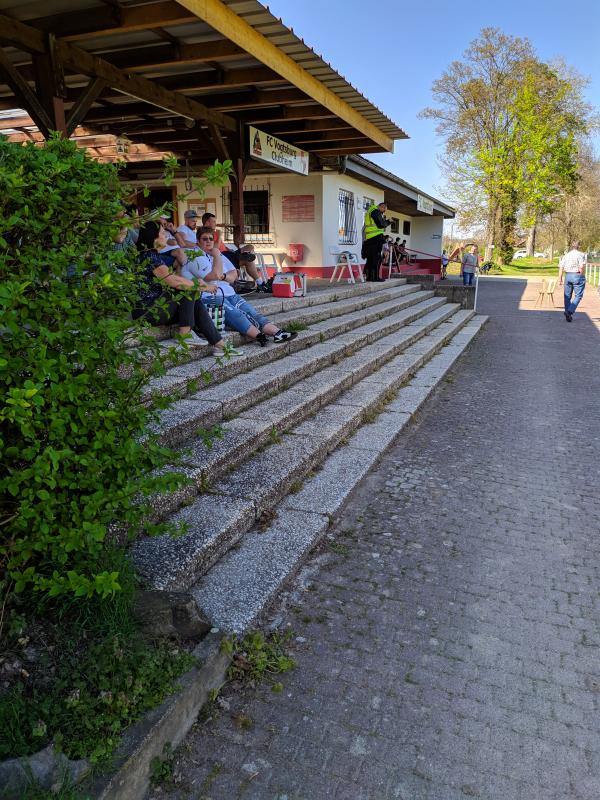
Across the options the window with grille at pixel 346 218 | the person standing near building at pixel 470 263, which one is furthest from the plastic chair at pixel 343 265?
the person standing near building at pixel 470 263

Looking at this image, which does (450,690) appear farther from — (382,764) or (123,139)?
(123,139)

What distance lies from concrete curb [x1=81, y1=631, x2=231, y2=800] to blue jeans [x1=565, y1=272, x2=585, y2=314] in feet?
42.7

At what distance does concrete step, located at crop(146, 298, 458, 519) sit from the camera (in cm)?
350

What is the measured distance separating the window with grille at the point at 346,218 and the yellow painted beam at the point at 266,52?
5741 millimetres

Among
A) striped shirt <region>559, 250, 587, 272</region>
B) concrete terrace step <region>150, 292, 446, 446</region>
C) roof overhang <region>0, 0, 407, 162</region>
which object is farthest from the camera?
striped shirt <region>559, 250, 587, 272</region>

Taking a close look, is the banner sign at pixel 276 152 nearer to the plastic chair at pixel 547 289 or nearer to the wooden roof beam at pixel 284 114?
the wooden roof beam at pixel 284 114

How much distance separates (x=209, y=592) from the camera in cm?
267

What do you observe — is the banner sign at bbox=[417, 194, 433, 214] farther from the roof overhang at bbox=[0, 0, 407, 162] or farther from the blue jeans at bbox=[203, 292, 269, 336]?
the blue jeans at bbox=[203, 292, 269, 336]

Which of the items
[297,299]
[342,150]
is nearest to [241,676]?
[297,299]

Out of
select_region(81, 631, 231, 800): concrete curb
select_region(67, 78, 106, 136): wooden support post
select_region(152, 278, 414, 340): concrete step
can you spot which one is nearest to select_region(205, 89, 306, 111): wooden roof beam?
select_region(67, 78, 106, 136): wooden support post

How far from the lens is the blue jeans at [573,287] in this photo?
1292 cm

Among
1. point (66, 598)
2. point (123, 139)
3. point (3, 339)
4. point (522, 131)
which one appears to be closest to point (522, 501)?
point (66, 598)

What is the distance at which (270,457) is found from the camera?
3.98 meters

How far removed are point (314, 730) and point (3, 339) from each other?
1729 millimetres
